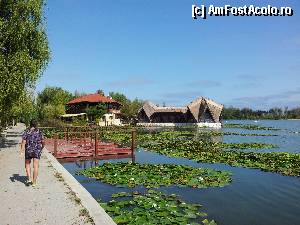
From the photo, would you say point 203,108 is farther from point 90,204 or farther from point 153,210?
point 90,204

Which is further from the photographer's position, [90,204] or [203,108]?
[203,108]

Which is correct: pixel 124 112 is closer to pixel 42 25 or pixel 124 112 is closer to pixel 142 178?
pixel 42 25

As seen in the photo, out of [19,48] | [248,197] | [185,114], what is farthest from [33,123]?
[185,114]

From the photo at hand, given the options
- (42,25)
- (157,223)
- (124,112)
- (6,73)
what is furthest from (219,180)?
(124,112)

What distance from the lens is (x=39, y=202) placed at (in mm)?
10492

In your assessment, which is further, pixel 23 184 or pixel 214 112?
pixel 214 112

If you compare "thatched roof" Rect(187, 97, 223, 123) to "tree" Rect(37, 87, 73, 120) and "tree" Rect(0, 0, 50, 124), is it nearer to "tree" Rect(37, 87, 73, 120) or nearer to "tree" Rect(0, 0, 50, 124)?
"tree" Rect(37, 87, 73, 120)

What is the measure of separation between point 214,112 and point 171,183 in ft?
281

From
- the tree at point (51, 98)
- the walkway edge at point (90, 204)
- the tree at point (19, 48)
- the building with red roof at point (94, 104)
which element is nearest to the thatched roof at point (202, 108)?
the building with red roof at point (94, 104)

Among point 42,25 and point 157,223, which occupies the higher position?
point 42,25

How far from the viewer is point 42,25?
82.8ft

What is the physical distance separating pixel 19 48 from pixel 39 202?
15.6m

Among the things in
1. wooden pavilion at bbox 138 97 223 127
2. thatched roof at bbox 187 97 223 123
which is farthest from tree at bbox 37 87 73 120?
thatched roof at bbox 187 97 223 123

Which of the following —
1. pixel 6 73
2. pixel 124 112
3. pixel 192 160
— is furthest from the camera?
pixel 124 112
